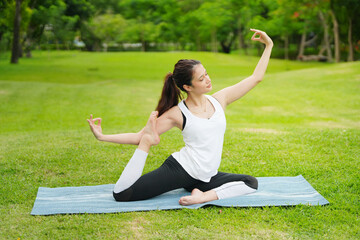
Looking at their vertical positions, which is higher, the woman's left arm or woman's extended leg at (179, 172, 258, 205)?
the woman's left arm

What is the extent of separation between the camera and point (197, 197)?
130 inches

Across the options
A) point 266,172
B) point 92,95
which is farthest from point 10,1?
point 266,172

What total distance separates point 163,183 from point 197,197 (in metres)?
0.31

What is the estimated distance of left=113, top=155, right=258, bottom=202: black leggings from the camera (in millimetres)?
3392

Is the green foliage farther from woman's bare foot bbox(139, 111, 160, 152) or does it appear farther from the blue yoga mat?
woman's bare foot bbox(139, 111, 160, 152)

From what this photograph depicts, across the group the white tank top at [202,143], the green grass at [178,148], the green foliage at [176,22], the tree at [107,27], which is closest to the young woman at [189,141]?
the white tank top at [202,143]

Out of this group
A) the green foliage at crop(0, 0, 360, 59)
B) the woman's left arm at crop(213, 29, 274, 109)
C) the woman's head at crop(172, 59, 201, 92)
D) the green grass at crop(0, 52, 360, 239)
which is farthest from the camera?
the green foliage at crop(0, 0, 360, 59)

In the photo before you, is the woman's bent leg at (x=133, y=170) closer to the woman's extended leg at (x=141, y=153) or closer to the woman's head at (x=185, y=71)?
the woman's extended leg at (x=141, y=153)

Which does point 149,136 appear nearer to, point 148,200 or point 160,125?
point 160,125

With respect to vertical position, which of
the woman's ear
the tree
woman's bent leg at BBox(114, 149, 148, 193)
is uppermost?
the woman's ear

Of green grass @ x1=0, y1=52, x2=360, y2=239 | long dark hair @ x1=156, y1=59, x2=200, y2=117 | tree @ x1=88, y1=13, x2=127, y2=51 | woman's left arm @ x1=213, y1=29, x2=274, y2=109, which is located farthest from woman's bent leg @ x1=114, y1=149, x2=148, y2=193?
tree @ x1=88, y1=13, x2=127, y2=51

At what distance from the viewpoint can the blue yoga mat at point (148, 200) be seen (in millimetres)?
3268

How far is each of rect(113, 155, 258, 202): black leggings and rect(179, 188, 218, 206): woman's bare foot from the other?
0.31 ft

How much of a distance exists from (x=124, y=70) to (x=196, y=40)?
2088 cm
